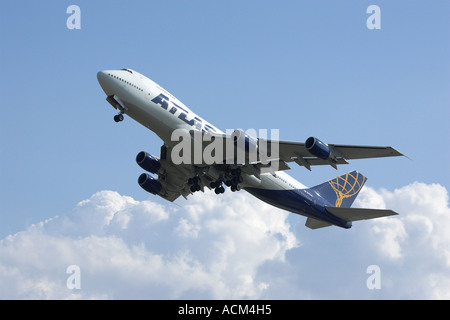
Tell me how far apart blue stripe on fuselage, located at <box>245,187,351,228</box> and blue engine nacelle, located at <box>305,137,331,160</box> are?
8174 millimetres

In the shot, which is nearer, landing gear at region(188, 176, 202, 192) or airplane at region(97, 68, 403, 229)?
airplane at region(97, 68, 403, 229)

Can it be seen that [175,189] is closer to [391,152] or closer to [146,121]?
[146,121]

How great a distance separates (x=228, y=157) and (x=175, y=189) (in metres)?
7.96

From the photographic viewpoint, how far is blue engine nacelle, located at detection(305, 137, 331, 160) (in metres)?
38.8

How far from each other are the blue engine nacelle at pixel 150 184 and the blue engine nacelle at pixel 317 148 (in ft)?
46.4

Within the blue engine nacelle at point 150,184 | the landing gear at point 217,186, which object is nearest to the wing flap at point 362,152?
the landing gear at point 217,186

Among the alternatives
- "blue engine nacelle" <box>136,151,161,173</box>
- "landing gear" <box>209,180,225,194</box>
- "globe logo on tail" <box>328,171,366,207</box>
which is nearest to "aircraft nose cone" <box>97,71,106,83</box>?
"blue engine nacelle" <box>136,151,161,173</box>

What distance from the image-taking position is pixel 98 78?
4028 centimetres

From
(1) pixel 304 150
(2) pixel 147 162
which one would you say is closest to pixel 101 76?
(2) pixel 147 162

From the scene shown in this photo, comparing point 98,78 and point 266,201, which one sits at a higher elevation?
point 98,78

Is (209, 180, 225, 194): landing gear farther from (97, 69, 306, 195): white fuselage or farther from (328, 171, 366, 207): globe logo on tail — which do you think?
(328, 171, 366, 207): globe logo on tail

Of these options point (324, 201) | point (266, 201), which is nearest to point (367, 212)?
point (324, 201)

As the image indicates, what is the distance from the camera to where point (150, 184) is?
4875 centimetres

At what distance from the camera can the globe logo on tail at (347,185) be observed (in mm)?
52263
